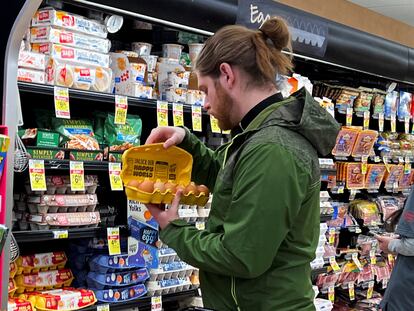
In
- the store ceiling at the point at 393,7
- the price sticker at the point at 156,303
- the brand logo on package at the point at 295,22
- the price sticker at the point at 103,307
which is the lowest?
the price sticker at the point at 156,303

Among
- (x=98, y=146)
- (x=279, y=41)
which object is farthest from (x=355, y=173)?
(x=279, y=41)

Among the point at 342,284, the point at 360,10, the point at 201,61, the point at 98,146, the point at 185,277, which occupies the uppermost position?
the point at 360,10

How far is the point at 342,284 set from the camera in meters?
5.19

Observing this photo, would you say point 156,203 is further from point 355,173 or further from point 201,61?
point 355,173

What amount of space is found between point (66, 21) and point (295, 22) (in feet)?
5.45

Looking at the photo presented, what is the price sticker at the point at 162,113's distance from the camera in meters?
3.32

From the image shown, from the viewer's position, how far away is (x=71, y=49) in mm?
3006

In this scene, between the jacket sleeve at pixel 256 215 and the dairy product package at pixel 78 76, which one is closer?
the jacket sleeve at pixel 256 215

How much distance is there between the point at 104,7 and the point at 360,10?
4948mm

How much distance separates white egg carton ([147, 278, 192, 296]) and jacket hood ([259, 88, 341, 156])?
1.67m

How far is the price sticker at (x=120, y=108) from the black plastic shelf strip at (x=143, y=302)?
898 millimetres

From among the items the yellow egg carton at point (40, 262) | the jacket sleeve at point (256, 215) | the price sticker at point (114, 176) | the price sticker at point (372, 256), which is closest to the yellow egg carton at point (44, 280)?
the yellow egg carton at point (40, 262)

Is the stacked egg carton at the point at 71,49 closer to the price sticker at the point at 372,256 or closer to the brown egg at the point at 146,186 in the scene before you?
the brown egg at the point at 146,186

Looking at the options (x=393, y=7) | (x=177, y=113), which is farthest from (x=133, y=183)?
(x=393, y=7)
